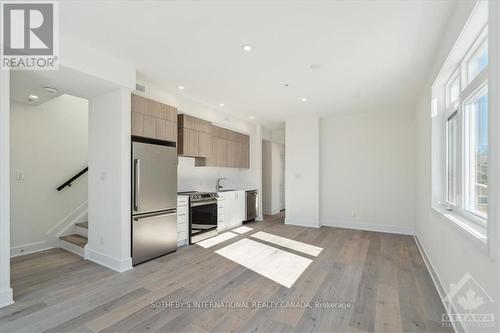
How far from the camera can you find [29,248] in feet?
12.8

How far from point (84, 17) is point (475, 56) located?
361 cm

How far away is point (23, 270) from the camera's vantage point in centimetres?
314

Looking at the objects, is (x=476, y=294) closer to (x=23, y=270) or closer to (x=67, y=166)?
(x=23, y=270)

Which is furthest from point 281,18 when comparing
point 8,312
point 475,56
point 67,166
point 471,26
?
point 67,166

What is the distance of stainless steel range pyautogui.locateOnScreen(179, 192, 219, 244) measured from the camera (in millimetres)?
4258

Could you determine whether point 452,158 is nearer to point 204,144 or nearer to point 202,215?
point 202,215

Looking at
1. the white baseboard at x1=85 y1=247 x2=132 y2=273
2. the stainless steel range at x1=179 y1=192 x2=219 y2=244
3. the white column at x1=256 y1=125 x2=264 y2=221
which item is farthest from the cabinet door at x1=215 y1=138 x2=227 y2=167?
the white baseboard at x1=85 y1=247 x2=132 y2=273

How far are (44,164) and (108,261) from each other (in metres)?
2.38

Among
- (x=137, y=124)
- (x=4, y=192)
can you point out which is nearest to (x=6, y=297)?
(x=4, y=192)

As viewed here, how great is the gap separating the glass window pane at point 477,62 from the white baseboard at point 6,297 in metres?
4.75

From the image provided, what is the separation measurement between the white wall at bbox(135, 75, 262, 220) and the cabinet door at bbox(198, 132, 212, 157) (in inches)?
15.2

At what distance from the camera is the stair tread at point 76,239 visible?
386 cm

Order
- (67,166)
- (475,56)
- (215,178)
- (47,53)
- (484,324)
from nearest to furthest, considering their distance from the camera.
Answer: (484,324) < (475,56) < (47,53) < (67,166) < (215,178)

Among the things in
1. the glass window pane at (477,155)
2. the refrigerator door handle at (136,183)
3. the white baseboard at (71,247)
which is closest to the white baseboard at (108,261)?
the white baseboard at (71,247)
